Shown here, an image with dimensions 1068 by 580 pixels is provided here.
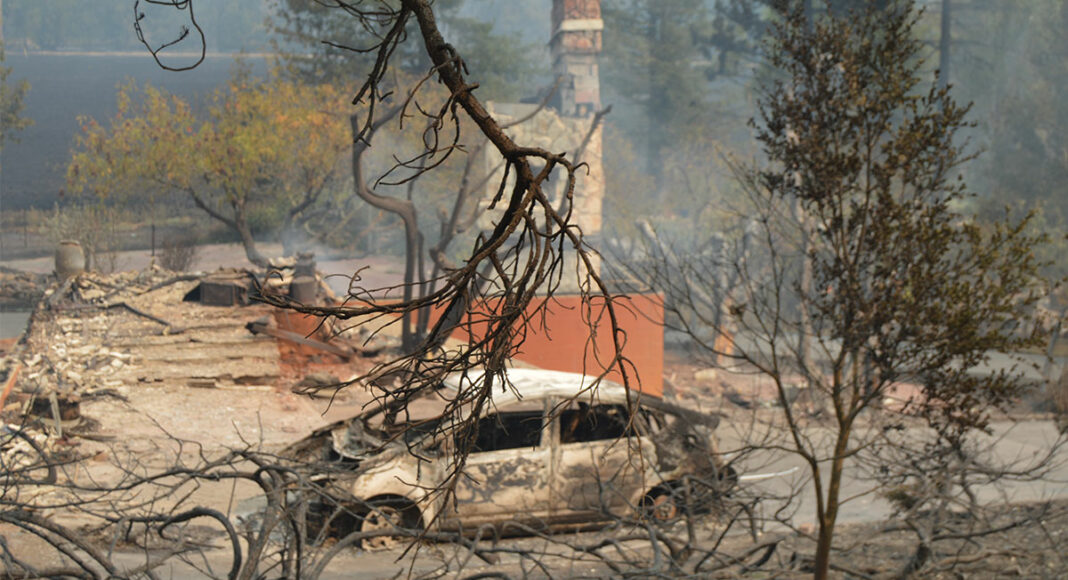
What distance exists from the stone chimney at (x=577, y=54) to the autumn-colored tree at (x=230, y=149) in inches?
288

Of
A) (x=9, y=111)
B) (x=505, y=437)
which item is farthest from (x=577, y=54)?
(x=505, y=437)

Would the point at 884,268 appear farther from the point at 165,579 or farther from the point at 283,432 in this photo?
the point at 283,432

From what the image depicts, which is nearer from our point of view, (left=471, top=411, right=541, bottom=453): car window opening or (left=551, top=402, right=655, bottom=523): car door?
(left=551, top=402, right=655, bottom=523): car door

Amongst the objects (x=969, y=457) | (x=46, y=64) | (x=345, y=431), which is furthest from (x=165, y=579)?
(x=46, y=64)

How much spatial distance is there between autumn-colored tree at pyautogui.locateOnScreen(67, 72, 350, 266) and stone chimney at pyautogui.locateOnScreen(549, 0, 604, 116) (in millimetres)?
7314

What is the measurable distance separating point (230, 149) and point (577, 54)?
11.9 meters

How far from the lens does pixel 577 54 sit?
108ft

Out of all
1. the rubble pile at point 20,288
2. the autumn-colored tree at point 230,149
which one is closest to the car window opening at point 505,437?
the autumn-colored tree at point 230,149

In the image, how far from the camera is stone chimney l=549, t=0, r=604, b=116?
3225cm

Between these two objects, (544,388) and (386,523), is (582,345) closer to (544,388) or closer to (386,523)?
(544,388)

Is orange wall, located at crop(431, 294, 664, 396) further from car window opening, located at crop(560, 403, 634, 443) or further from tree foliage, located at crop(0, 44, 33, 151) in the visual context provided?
tree foliage, located at crop(0, 44, 33, 151)

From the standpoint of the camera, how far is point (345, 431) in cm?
865

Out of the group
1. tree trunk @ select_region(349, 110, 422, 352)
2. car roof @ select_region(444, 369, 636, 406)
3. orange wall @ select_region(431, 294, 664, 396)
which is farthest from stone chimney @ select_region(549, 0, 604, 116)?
car roof @ select_region(444, 369, 636, 406)

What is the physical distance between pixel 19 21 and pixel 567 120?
→ 18387 mm
